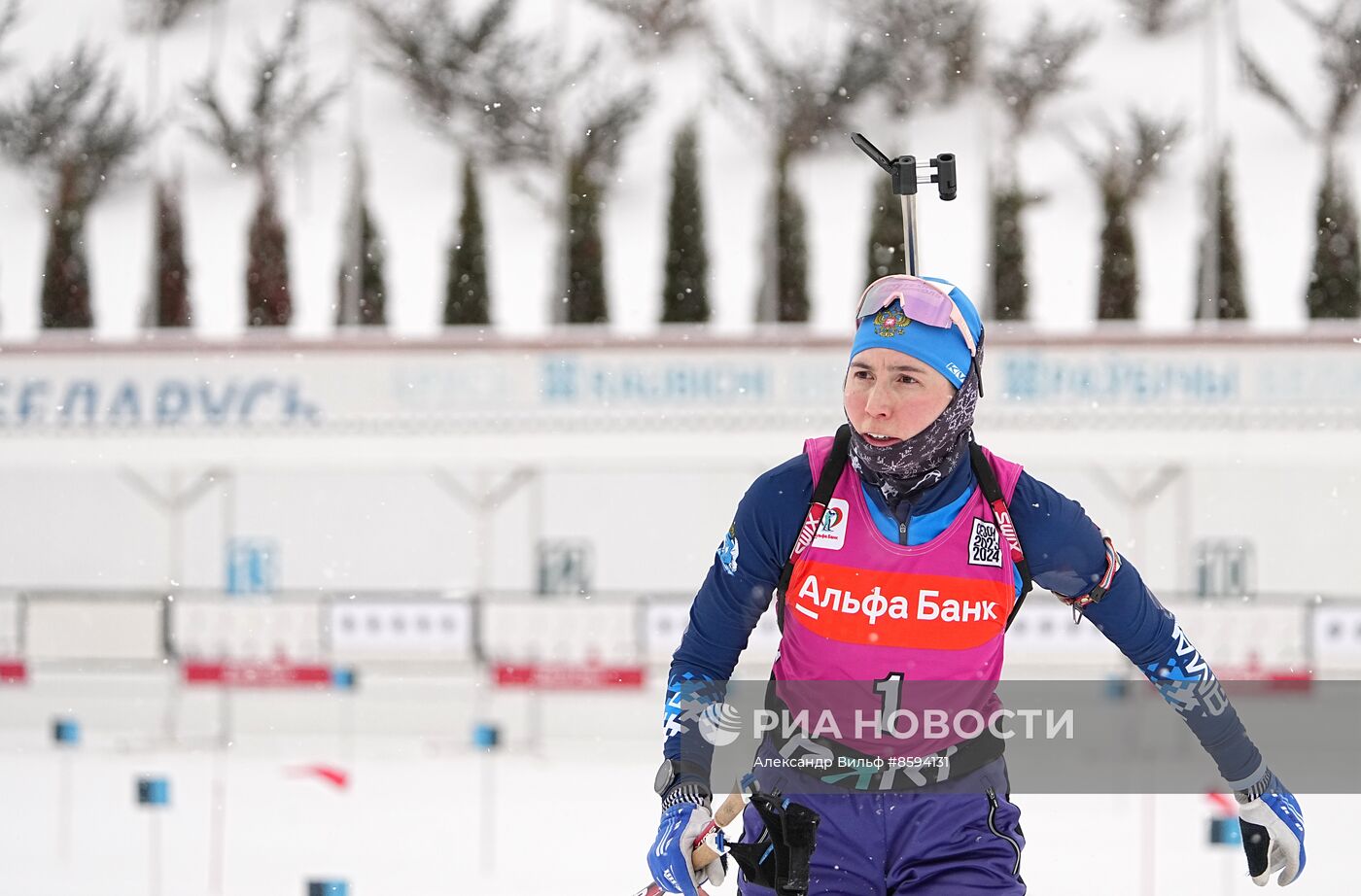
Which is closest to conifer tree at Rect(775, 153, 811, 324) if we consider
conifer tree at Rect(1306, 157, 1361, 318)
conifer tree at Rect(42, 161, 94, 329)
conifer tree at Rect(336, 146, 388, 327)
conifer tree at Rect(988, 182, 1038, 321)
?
conifer tree at Rect(988, 182, 1038, 321)

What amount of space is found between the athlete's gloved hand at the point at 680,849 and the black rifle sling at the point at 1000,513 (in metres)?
0.72

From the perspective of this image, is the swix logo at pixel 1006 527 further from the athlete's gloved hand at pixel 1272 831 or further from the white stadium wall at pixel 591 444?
the white stadium wall at pixel 591 444

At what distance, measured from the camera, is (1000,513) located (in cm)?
300

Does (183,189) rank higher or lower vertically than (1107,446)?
higher

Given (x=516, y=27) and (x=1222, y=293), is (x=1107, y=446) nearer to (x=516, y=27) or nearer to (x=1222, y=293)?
(x=1222, y=293)

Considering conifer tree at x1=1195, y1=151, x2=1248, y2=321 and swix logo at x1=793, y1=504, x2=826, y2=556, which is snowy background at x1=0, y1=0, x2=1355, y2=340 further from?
swix logo at x1=793, y1=504, x2=826, y2=556

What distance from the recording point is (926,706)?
3004 mm

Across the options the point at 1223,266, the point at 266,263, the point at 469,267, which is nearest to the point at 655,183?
the point at 469,267

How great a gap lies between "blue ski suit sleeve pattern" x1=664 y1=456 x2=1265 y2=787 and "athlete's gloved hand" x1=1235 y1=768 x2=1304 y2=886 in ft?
0.14

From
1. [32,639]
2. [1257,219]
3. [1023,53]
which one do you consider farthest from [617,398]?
[1257,219]

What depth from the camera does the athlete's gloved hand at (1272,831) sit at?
307 cm

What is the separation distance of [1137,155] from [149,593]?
1039cm

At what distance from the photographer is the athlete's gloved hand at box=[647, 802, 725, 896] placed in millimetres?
2951

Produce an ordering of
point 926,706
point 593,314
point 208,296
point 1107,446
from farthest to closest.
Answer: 1. point 208,296
2. point 593,314
3. point 1107,446
4. point 926,706
